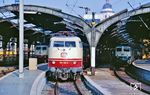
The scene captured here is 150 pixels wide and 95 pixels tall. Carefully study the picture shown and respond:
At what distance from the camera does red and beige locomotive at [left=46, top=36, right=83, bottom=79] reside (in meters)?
26.1

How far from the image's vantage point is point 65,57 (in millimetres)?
26031

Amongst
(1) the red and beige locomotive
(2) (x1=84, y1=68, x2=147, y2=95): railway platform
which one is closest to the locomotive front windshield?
(1) the red and beige locomotive

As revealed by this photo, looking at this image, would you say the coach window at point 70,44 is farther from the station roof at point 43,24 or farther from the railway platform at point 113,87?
the station roof at point 43,24

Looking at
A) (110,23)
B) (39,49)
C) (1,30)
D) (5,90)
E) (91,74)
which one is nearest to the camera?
(5,90)

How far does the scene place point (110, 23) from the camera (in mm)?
34938

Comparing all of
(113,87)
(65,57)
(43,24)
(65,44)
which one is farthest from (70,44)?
(43,24)

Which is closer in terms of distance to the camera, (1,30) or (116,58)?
(1,30)

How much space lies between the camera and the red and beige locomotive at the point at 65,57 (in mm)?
26141

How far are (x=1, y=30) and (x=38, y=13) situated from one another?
13.2 meters

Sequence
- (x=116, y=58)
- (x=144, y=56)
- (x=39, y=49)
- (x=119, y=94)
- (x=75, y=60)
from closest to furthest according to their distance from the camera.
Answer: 1. (x=119, y=94)
2. (x=75, y=60)
3. (x=39, y=49)
4. (x=116, y=58)
5. (x=144, y=56)

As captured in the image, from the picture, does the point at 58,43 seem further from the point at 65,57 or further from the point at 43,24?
the point at 43,24

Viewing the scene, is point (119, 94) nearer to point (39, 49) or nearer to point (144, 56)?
point (39, 49)

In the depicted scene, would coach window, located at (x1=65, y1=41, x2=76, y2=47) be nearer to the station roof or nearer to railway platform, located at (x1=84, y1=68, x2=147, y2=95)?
railway platform, located at (x1=84, y1=68, x2=147, y2=95)

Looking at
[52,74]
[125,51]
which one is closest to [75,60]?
[52,74]
